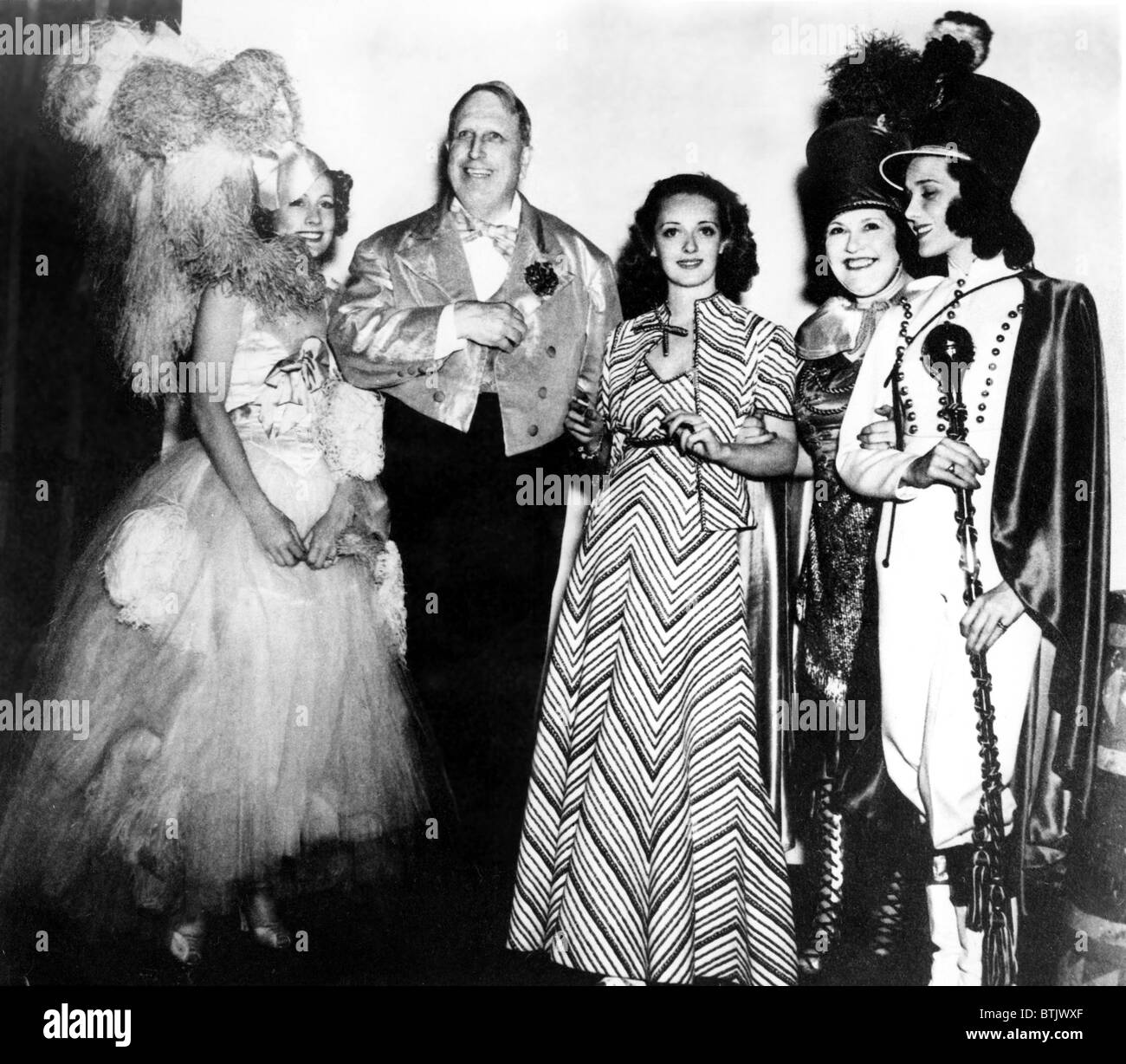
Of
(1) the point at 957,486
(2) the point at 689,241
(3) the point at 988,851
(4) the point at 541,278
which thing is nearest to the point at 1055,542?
(1) the point at 957,486

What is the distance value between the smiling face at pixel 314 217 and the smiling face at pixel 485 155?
0.46m

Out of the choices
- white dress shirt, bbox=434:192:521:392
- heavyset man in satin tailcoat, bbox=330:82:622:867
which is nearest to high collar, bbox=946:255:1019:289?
heavyset man in satin tailcoat, bbox=330:82:622:867

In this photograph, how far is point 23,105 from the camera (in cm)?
480

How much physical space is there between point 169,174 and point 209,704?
1.93m

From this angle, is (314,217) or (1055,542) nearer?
(1055,542)

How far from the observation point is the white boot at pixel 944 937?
4.45 m

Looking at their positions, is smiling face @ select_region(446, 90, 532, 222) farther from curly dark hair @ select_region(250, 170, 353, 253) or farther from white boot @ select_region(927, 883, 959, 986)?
white boot @ select_region(927, 883, 959, 986)

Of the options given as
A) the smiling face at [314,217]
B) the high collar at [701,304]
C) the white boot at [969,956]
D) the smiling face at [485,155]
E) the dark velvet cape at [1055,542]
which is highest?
the smiling face at [485,155]

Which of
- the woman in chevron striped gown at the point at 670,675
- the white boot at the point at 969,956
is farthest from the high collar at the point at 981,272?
the white boot at the point at 969,956

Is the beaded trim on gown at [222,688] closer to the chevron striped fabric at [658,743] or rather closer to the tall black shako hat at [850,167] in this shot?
the chevron striped fabric at [658,743]

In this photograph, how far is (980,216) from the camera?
4648 millimetres

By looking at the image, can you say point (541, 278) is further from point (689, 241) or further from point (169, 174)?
point (169, 174)
